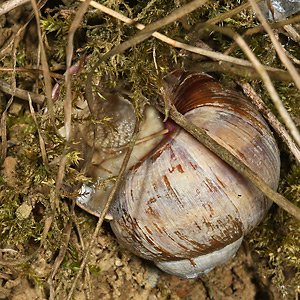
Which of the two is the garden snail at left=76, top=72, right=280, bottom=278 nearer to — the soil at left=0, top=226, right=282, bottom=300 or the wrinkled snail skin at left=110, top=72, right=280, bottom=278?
the wrinkled snail skin at left=110, top=72, right=280, bottom=278

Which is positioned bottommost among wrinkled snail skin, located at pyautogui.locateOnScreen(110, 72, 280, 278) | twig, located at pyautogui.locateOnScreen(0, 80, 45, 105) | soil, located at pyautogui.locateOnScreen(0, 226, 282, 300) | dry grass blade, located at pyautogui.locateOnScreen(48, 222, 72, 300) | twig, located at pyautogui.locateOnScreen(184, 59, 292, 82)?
soil, located at pyautogui.locateOnScreen(0, 226, 282, 300)

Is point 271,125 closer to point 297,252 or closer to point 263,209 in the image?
point 263,209

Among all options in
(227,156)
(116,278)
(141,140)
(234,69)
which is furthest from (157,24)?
(116,278)

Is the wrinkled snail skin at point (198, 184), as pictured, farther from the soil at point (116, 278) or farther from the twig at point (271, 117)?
the soil at point (116, 278)

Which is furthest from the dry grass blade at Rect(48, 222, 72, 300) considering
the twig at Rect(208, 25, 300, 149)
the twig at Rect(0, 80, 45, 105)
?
the twig at Rect(208, 25, 300, 149)

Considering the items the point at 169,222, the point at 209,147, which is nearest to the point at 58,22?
the point at 209,147

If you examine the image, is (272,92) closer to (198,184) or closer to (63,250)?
(198,184)

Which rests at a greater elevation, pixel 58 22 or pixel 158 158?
pixel 58 22
